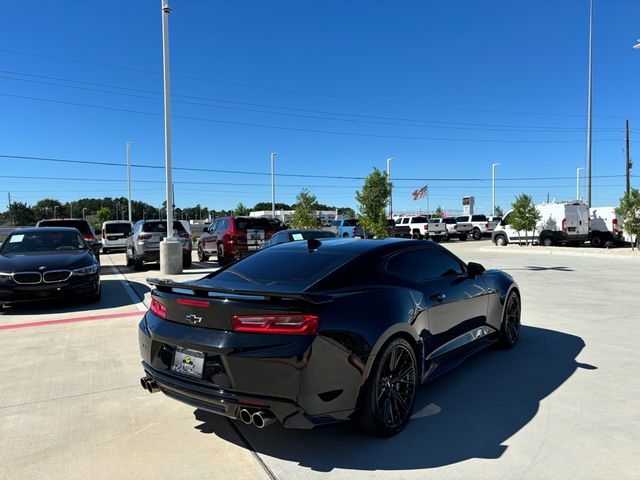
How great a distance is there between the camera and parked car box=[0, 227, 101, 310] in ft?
26.2

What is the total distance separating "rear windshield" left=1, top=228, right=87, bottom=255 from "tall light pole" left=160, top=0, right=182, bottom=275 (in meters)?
3.67

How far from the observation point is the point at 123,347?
19.7 feet

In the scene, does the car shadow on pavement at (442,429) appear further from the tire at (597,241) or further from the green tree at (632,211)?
the tire at (597,241)

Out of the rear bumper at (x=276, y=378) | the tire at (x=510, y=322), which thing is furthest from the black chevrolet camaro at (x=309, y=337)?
the tire at (x=510, y=322)

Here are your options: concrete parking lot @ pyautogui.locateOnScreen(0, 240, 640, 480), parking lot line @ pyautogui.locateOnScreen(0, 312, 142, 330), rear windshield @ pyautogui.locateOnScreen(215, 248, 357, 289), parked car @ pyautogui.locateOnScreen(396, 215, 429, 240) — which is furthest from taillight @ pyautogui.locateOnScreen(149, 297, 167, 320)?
parked car @ pyautogui.locateOnScreen(396, 215, 429, 240)

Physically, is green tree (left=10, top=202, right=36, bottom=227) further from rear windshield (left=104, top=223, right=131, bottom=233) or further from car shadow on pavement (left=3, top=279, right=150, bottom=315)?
car shadow on pavement (left=3, top=279, right=150, bottom=315)

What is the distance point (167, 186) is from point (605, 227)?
75.7ft

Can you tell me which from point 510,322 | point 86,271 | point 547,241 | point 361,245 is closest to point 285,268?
point 361,245

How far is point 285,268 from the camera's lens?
13.4 ft

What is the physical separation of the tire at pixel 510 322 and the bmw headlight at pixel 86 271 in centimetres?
711

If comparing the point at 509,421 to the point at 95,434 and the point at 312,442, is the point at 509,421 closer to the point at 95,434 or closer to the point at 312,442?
the point at 312,442

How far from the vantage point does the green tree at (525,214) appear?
82.8ft

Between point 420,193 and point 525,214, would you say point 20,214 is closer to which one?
point 420,193

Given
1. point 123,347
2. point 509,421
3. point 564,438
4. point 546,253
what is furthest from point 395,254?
point 546,253
